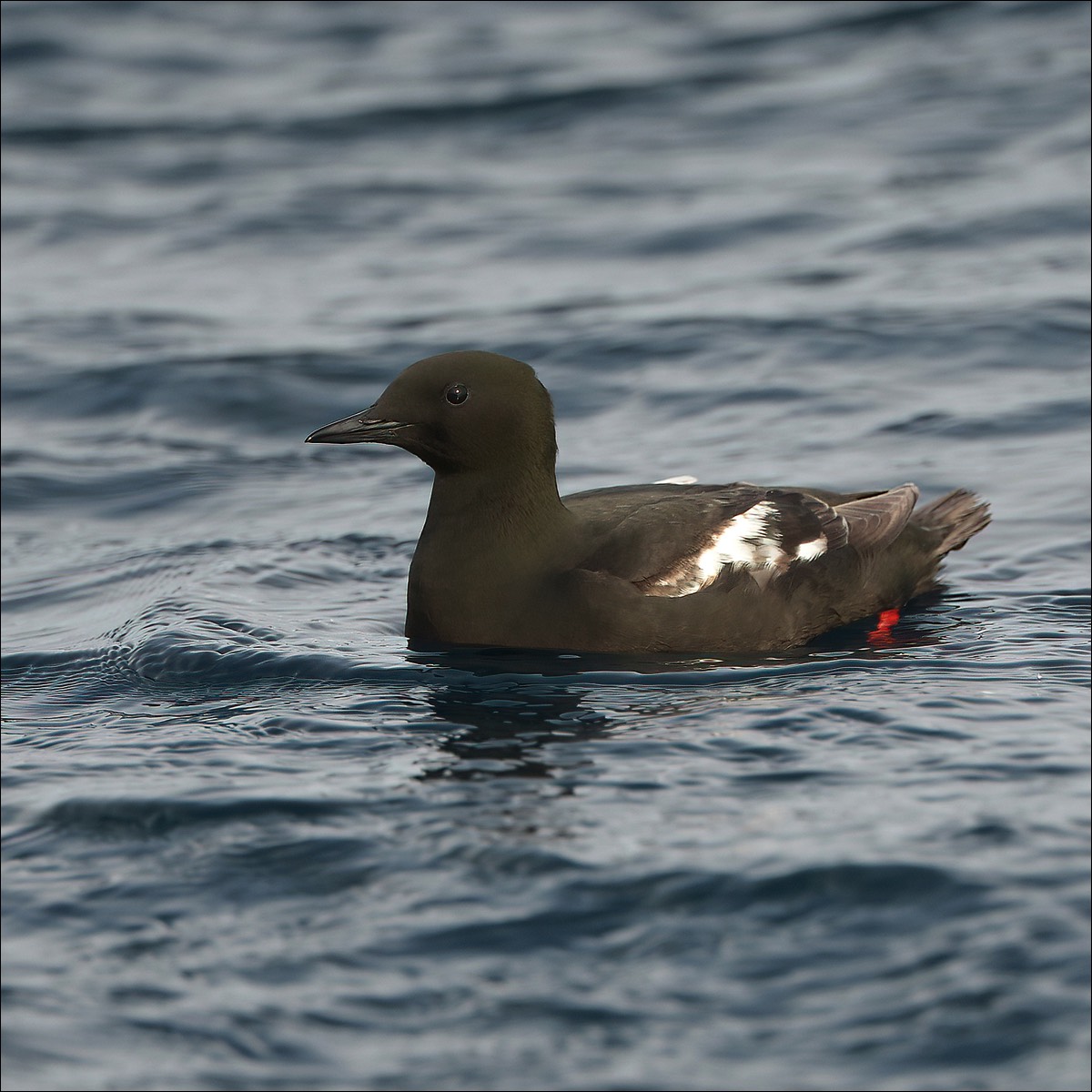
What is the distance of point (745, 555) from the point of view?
267 inches

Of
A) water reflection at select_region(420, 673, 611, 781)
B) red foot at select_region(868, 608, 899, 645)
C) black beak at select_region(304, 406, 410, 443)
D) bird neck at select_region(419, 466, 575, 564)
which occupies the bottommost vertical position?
water reflection at select_region(420, 673, 611, 781)

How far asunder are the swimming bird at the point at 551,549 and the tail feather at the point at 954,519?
2.80 ft

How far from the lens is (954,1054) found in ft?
12.9

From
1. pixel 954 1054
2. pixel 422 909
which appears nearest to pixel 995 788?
pixel 954 1054

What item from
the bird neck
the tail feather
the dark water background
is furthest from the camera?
the tail feather

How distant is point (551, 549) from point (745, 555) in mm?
738

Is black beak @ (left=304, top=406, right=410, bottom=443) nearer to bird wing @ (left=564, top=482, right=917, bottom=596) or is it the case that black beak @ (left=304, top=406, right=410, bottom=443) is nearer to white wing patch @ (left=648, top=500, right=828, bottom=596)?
bird wing @ (left=564, top=482, right=917, bottom=596)

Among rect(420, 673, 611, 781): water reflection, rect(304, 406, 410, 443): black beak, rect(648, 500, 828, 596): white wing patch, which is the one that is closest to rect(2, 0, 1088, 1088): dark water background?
rect(420, 673, 611, 781): water reflection

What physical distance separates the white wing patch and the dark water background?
0.33m

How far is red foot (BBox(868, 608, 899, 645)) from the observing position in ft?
22.6

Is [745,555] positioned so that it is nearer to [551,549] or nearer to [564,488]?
[551,549]

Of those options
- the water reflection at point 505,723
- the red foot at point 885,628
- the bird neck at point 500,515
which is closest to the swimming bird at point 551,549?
the bird neck at point 500,515

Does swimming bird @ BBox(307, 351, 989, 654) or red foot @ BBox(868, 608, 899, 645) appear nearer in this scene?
swimming bird @ BBox(307, 351, 989, 654)

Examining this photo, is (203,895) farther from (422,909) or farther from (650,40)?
(650,40)
